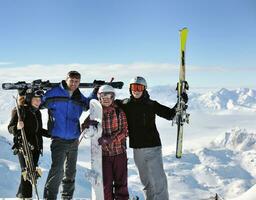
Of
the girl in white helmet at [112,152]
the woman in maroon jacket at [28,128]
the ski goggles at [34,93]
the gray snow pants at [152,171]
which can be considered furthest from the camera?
the gray snow pants at [152,171]

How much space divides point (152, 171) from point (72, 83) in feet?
→ 8.84

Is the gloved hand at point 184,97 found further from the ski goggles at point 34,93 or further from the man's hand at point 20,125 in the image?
the man's hand at point 20,125

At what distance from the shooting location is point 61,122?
814 centimetres

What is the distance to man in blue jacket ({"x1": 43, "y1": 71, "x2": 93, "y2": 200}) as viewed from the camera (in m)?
8.10

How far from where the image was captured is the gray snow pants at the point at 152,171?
8219mm

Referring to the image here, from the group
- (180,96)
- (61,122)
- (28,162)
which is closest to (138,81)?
(180,96)

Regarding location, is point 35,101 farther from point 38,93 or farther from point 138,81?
point 138,81

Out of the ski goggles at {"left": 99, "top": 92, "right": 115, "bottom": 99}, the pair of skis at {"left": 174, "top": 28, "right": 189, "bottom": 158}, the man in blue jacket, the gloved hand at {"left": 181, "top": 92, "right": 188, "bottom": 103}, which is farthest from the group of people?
the gloved hand at {"left": 181, "top": 92, "right": 188, "bottom": 103}

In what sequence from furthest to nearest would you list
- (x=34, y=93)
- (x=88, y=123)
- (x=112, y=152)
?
(x=34, y=93) → (x=88, y=123) → (x=112, y=152)

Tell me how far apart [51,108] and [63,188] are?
1931 millimetres

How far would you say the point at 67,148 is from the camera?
26.8 ft

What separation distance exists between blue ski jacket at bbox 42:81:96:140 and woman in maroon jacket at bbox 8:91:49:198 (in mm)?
269

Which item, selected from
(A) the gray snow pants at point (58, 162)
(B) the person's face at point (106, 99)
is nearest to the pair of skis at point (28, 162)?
(A) the gray snow pants at point (58, 162)

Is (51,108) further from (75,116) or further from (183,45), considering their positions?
(183,45)
